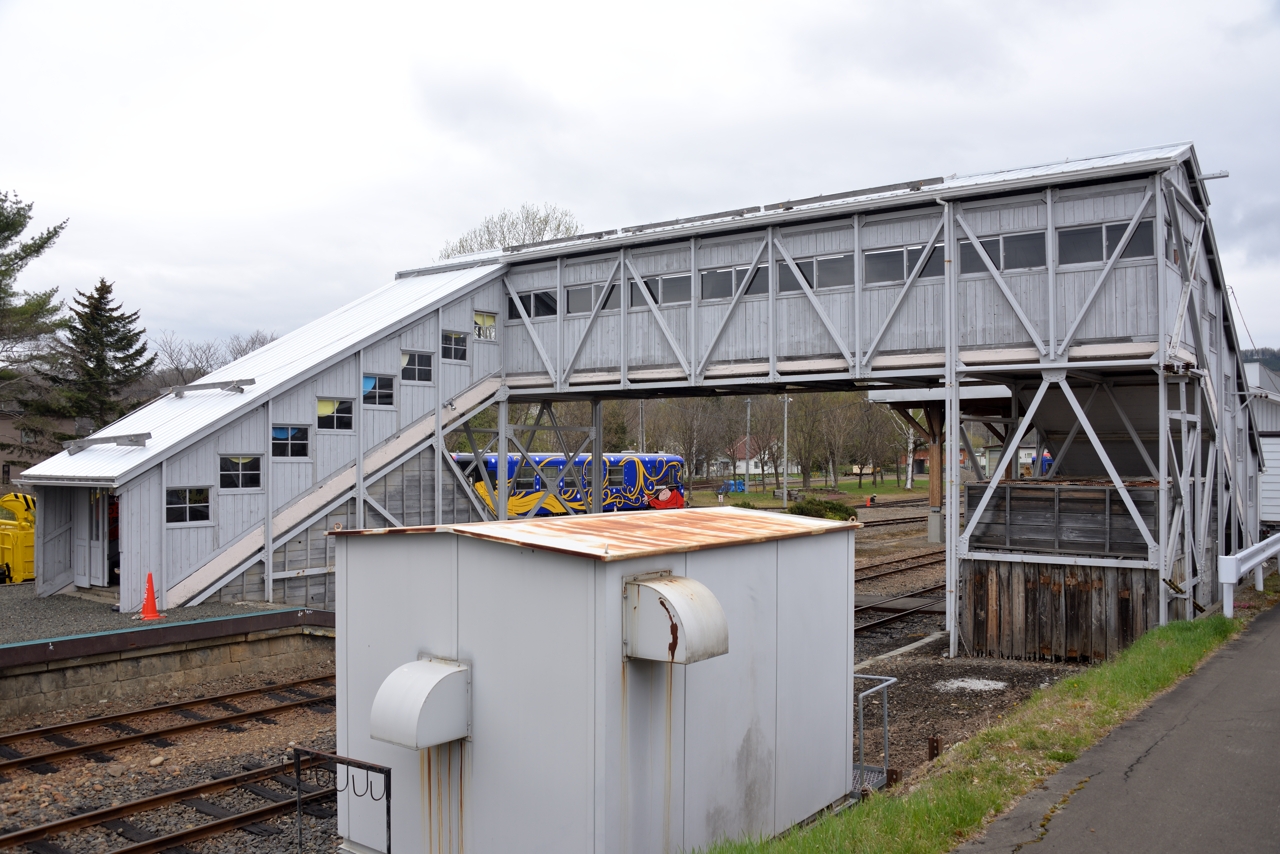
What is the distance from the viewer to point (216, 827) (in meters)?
8.72

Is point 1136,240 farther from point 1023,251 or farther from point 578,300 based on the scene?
point 578,300

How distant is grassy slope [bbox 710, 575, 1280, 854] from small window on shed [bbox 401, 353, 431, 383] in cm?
1525

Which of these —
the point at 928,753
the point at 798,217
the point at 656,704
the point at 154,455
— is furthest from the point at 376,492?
the point at 656,704

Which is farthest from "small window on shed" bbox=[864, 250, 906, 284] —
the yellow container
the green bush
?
the yellow container

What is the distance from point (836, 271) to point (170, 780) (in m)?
13.7

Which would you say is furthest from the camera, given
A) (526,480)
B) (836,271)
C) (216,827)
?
(526,480)

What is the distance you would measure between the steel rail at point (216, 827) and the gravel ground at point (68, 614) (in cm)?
690

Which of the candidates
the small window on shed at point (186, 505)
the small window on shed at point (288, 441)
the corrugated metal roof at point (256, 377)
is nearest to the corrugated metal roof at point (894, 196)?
the corrugated metal roof at point (256, 377)

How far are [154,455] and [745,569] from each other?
1356 cm

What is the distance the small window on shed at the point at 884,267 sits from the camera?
17.3m

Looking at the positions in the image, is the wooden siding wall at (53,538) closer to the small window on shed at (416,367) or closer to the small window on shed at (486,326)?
the small window on shed at (416,367)

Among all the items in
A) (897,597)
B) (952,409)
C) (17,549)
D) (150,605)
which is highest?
(952,409)

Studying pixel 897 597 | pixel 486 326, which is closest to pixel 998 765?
pixel 897 597

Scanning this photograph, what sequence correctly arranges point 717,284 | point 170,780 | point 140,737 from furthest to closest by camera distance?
point 717,284, point 140,737, point 170,780
